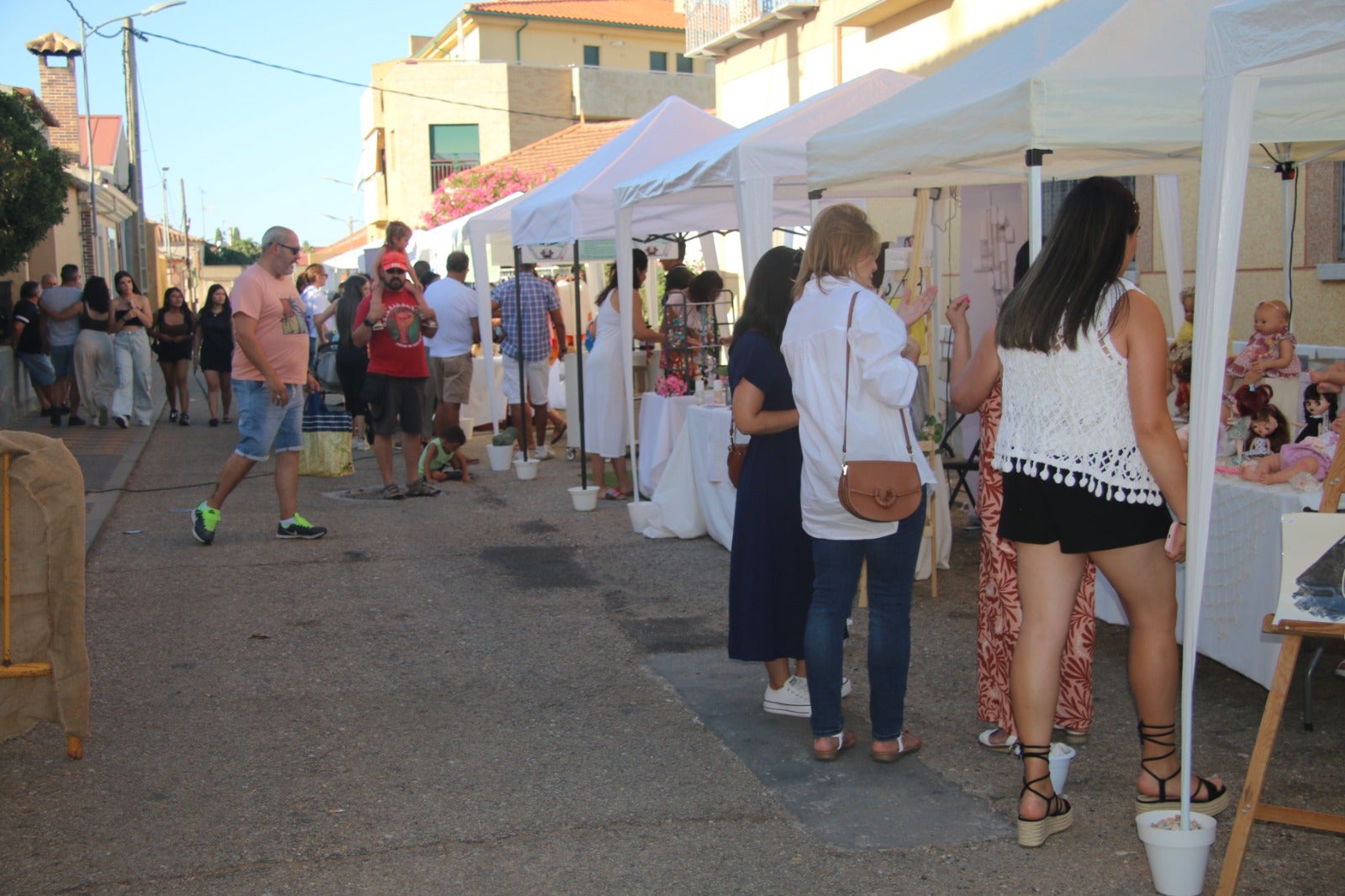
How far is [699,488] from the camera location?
7.94m

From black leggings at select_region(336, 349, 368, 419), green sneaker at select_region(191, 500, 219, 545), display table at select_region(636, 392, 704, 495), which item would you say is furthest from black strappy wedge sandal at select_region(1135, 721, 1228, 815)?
black leggings at select_region(336, 349, 368, 419)

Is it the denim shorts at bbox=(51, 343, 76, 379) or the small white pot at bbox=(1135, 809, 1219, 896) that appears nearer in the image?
the small white pot at bbox=(1135, 809, 1219, 896)

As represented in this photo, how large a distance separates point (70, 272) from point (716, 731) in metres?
13.9

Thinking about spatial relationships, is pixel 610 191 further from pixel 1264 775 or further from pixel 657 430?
pixel 1264 775

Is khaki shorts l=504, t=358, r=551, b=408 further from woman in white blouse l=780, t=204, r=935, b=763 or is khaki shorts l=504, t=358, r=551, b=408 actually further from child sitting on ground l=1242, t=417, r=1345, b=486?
child sitting on ground l=1242, t=417, r=1345, b=486

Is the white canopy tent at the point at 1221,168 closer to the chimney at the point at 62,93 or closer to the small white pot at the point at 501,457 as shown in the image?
the small white pot at the point at 501,457

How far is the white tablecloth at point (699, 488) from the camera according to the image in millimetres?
7379

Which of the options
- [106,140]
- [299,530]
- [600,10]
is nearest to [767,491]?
[299,530]

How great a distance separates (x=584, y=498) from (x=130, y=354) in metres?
8.98

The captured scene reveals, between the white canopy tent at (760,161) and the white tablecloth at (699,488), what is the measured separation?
1025 millimetres

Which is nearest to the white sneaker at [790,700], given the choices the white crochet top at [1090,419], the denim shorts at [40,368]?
the white crochet top at [1090,419]

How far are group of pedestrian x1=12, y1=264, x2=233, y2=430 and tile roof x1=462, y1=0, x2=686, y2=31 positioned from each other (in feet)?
108

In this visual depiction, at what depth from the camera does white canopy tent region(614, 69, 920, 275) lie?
6.76 meters

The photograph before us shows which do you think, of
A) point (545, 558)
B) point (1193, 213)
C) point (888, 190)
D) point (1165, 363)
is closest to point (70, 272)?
point (545, 558)
